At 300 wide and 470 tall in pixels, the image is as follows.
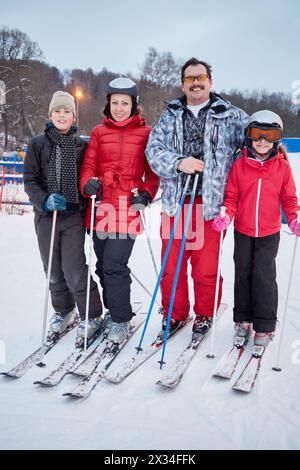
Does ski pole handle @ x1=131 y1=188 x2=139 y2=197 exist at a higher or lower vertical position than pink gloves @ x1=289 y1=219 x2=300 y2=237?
higher

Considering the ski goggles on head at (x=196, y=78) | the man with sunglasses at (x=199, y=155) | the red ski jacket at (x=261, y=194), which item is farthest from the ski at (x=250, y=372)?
the ski goggles on head at (x=196, y=78)

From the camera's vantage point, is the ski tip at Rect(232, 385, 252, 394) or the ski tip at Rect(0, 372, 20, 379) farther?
the ski tip at Rect(0, 372, 20, 379)

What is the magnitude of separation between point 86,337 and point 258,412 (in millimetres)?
1275

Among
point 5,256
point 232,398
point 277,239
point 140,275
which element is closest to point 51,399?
point 232,398

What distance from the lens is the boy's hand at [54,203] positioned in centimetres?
266

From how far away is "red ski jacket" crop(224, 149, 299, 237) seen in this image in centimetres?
262

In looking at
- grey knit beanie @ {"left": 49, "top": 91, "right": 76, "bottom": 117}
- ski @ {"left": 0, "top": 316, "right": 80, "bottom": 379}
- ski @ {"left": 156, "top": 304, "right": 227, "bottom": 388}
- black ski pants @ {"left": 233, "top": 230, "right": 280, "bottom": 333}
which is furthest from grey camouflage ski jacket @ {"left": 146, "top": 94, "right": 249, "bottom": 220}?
ski @ {"left": 0, "top": 316, "right": 80, "bottom": 379}

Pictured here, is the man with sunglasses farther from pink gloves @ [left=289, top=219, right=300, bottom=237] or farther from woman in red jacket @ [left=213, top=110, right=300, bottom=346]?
pink gloves @ [left=289, top=219, right=300, bottom=237]

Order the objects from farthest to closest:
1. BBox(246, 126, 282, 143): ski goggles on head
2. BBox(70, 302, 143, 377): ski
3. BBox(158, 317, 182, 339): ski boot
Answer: BBox(158, 317, 182, 339): ski boot < BBox(246, 126, 282, 143): ski goggles on head < BBox(70, 302, 143, 377): ski

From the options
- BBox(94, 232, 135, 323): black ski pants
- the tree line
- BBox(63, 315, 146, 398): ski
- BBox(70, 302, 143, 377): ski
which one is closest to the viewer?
BBox(63, 315, 146, 398): ski

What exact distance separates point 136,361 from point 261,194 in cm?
147

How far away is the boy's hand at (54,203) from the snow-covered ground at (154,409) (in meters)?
1.07

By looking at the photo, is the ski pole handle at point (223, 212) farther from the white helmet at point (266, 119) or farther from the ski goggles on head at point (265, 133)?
the white helmet at point (266, 119)

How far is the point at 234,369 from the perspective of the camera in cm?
253
